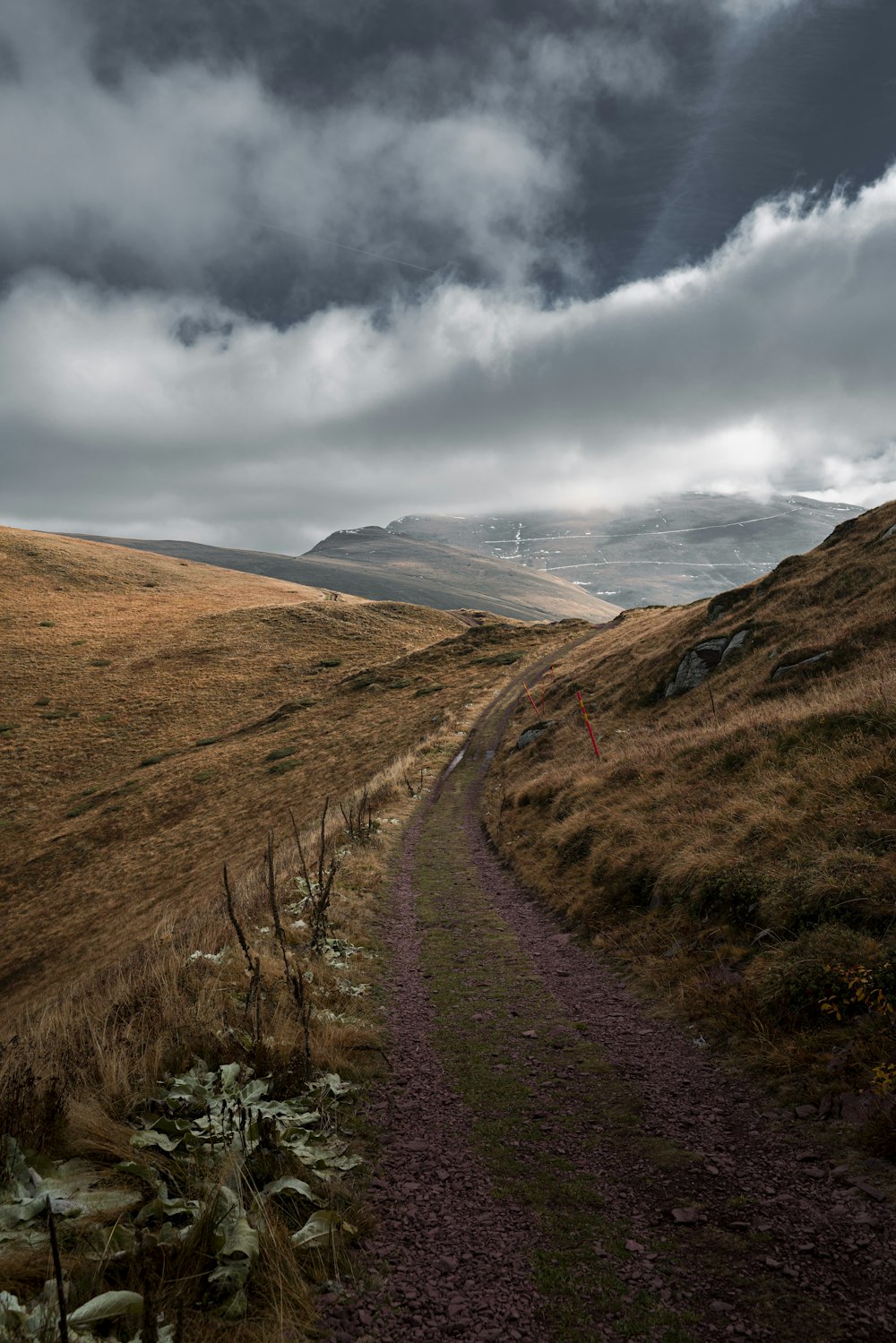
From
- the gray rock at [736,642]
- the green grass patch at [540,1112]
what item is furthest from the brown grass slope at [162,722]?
the gray rock at [736,642]

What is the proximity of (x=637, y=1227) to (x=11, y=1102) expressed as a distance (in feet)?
15.3

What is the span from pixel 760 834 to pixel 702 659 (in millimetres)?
16108

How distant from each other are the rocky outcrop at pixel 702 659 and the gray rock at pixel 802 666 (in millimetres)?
5086

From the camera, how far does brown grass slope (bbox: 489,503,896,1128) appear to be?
6.65m

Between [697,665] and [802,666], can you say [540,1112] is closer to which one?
[802,666]

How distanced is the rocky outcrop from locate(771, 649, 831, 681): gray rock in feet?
16.7

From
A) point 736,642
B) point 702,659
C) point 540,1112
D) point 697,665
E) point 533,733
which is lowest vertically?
point 540,1112

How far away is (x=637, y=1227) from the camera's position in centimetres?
458

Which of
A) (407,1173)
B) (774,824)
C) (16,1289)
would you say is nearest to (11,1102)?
(16,1289)

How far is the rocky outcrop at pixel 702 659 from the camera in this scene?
78.9 ft

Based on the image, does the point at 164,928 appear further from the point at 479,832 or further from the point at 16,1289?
the point at 16,1289

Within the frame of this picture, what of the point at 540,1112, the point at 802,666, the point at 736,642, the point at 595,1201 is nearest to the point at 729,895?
the point at 540,1112

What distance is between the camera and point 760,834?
960 centimetres

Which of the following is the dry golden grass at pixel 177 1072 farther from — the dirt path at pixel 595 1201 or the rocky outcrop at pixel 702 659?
the rocky outcrop at pixel 702 659
